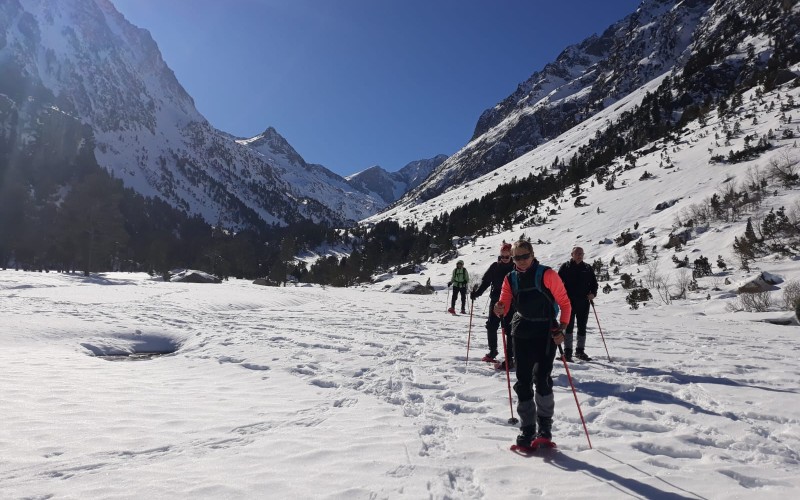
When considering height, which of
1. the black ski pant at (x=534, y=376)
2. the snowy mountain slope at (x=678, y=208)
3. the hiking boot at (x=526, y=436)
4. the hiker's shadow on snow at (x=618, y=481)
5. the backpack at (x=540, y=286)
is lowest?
the hiker's shadow on snow at (x=618, y=481)

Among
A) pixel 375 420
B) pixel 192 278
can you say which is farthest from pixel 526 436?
pixel 192 278

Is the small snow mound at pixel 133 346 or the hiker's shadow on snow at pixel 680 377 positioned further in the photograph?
the small snow mound at pixel 133 346

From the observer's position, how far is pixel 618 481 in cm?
378

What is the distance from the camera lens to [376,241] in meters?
86.4

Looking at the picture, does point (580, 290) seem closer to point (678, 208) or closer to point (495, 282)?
point (495, 282)

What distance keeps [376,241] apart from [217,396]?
7988cm

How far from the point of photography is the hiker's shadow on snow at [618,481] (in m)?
3.53

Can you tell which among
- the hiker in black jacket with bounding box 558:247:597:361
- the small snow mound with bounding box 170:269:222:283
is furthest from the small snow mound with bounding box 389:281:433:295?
the hiker in black jacket with bounding box 558:247:597:361

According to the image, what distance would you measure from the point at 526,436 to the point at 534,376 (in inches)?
25.1

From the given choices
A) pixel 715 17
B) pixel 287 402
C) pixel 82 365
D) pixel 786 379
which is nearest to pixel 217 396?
pixel 287 402

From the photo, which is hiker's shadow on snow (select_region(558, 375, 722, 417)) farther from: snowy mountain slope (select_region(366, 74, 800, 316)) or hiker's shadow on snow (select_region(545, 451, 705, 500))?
snowy mountain slope (select_region(366, 74, 800, 316))

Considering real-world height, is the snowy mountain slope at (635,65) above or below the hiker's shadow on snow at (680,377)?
above

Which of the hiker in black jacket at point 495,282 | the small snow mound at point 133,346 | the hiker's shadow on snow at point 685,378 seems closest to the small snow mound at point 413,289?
the small snow mound at point 133,346

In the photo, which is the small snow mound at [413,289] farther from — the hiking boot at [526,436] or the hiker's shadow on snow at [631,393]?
the hiking boot at [526,436]
